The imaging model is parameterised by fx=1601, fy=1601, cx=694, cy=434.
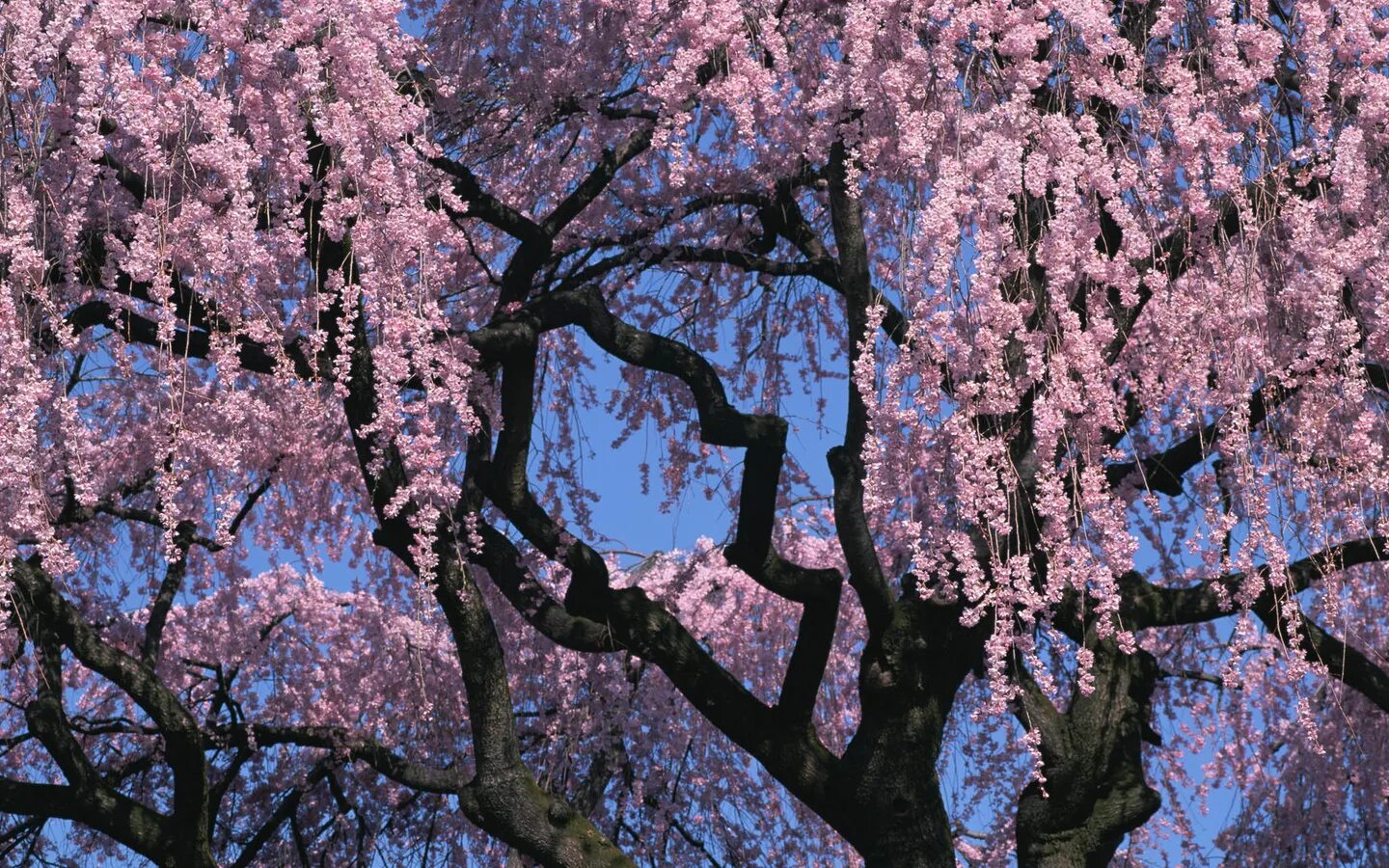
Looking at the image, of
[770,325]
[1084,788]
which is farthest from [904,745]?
[770,325]

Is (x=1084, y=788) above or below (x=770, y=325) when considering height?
below

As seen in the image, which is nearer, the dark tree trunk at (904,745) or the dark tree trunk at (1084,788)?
the dark tree trunk at (904,745)

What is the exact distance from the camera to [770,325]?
9133 mm

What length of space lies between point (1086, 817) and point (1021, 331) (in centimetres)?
240

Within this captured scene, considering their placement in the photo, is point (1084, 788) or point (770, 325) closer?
point (1084, 788)

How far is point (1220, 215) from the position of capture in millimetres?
6594

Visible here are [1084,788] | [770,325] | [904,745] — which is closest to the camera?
[904,745]

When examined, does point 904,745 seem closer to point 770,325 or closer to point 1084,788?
point 1084,788

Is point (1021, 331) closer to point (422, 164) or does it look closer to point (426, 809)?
point (422, 164)

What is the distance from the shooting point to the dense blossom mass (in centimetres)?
598

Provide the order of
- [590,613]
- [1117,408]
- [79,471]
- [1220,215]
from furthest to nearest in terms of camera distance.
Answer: [590,613]
[1220,215]
[1117,408]
[79,471]

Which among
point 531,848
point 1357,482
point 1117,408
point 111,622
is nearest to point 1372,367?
point 1357,482

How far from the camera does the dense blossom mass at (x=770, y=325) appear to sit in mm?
5980

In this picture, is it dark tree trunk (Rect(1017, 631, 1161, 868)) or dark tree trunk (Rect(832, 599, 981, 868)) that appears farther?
dark tree trunk (Rect(1017, 631, 1161, 868))
